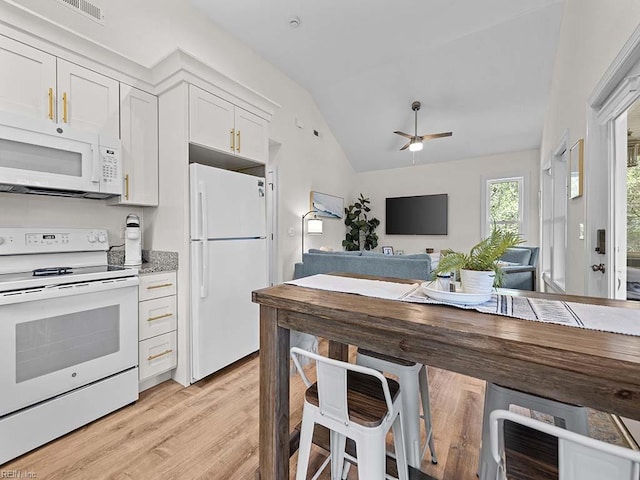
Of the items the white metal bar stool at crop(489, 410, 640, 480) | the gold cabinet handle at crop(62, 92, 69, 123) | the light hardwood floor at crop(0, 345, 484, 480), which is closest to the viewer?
the white metal bar stool at crop(489, 410, 640, 480)

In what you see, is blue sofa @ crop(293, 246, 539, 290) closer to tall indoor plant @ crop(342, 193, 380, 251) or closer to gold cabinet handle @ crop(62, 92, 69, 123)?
tall indoor plant @ crop(342, 193, 380, 251)

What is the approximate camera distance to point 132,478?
1407mm

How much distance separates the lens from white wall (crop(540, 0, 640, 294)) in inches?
62.6

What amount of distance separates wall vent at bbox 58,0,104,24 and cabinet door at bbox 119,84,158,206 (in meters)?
0.67

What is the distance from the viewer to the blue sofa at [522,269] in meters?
3.73

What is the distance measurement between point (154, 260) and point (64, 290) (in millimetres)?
733

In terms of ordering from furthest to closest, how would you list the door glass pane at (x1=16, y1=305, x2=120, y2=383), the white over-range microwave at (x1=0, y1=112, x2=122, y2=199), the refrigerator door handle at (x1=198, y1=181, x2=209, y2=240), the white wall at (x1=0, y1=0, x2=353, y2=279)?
the refrigerator door handle at (x1=198, y1=181, x2=209, y2=240)
the white wall at (x1=0, y1=0, x2=353, y2=279)
the white over-range microwave at (x1=0, y1=112, x2=122, y2=199)
the door glass pane at (x1=16, y1=305, x2=120, y2=383)

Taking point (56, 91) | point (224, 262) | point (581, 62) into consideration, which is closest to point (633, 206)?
point (581, 62)

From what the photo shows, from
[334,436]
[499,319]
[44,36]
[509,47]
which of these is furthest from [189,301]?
[509,47]

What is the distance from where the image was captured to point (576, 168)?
2297 mm

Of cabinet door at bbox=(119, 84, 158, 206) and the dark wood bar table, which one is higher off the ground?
cabinet door at bbox=(119, 84, 158, 206)

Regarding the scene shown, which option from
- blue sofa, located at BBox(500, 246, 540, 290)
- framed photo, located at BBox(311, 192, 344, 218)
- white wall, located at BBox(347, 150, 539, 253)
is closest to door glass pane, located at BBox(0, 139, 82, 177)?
framed photo, located at BBox(311, 192, 344, 218)

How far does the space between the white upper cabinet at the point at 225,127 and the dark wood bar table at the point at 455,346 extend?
1639 mm

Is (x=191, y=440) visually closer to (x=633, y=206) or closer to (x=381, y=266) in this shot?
(x=381, y=266)
